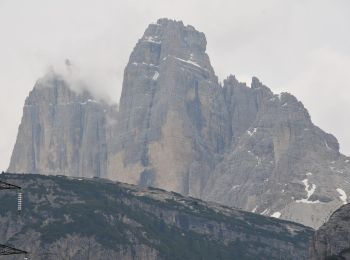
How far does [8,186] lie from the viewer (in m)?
175
